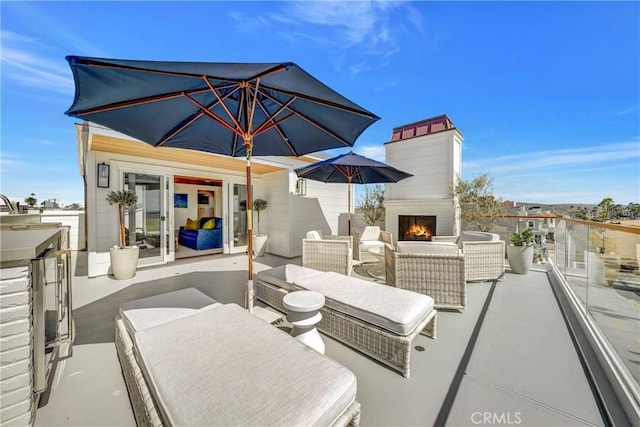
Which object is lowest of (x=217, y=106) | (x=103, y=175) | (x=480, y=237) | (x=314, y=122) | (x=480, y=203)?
(x=480, y=237)

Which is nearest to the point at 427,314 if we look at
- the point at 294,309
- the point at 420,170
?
the point at 294,309

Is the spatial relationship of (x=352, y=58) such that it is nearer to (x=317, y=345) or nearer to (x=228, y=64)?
(x=228, y=64)

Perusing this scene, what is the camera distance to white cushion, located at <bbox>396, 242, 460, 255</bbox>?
10.4 feet

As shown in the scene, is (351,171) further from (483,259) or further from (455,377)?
(455,377)

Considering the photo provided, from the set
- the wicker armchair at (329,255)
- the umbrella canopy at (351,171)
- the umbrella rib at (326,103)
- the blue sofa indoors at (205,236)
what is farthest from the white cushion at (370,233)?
the blue sofa indoors at (205,236)

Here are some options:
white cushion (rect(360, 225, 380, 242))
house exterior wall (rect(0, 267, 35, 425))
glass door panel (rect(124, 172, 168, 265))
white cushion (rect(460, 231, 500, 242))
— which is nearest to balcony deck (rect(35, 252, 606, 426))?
house exterior wall (rect(0, 267, 35, 425))

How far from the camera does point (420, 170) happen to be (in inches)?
291

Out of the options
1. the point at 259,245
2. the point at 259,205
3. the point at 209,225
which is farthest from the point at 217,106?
the point at 209,225

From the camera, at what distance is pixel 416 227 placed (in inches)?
295

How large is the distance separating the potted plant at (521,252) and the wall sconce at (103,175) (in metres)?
8.81

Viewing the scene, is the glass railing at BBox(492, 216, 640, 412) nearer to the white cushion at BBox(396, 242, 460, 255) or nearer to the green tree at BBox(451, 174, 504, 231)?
the white cushion at BBox(396, 242, 460, 255)

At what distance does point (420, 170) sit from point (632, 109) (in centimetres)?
1590

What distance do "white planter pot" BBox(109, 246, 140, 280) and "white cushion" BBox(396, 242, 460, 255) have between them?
518cm

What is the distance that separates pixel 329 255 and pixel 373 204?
17.1 ft
